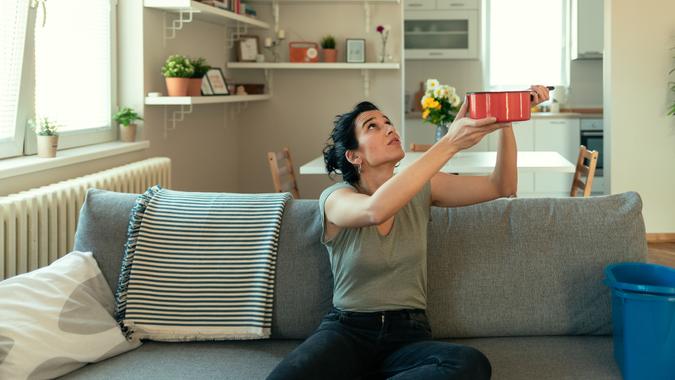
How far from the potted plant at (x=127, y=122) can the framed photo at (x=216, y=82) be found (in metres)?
0.83

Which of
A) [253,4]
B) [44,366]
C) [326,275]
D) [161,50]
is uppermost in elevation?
[253,4]

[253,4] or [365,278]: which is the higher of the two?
[253,4]

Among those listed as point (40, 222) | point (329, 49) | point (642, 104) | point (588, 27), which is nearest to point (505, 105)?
point (40, 222)

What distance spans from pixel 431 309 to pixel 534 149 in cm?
584

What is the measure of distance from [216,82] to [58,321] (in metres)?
3.28

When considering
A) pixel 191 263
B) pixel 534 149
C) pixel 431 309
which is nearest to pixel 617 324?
pixel 431 309

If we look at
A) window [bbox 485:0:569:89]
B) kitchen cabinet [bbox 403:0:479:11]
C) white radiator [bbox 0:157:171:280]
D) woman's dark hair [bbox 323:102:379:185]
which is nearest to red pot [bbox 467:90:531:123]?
woman's dark hair [bbox 323:102:379:185]

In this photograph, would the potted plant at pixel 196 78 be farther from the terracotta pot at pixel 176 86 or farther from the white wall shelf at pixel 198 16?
the white wall shelf at pixel 198 16

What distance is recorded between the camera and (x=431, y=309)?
2441 mm

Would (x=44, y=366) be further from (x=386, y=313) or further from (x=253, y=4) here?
(x=253, y=4)

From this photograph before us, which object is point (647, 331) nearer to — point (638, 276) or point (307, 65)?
point (638, 276)

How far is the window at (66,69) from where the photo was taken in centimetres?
357

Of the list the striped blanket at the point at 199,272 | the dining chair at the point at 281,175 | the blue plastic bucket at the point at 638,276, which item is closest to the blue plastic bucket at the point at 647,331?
the blue plastic bucket at the point at 638,276

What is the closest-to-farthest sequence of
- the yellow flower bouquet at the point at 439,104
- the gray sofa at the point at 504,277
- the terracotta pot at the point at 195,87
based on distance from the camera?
1. the gray sofa at the point at 504,277
2. the terracotta pot at the point at 195,87
3. the yellow flower bouquet at the point at 439,104
